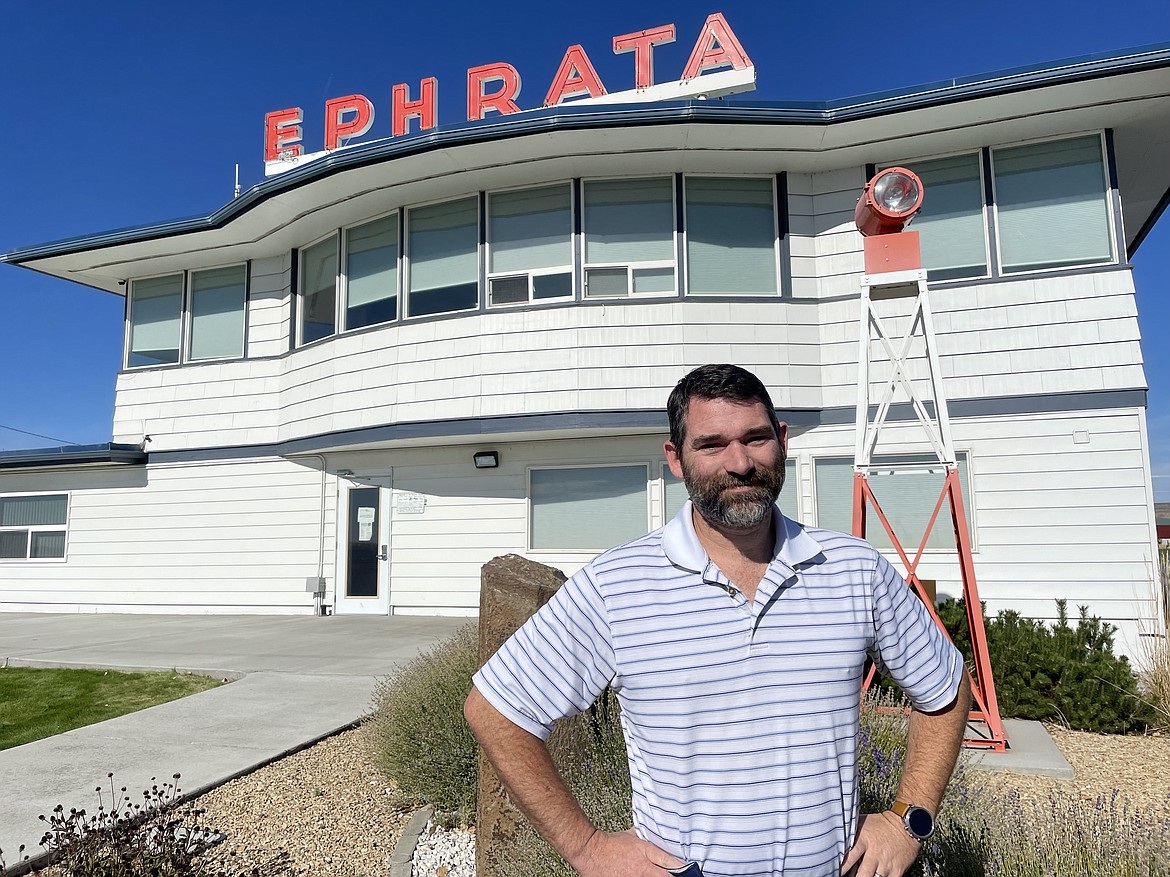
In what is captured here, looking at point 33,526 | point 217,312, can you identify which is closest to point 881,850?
point 217,312

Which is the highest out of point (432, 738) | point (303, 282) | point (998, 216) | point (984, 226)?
point (303, 282)

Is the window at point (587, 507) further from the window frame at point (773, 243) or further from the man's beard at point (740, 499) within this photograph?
the man's beard at point (740, 499)

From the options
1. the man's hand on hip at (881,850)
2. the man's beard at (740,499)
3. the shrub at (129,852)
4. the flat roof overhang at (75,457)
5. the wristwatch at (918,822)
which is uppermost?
the flat roof overhang at (75,457)

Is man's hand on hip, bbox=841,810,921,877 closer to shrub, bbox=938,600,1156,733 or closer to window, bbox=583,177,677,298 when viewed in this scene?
shrub, bbox=938,600,1156,733

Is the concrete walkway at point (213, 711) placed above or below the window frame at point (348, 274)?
below

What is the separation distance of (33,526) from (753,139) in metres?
13.5

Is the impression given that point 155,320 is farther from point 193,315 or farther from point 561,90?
point 561,90

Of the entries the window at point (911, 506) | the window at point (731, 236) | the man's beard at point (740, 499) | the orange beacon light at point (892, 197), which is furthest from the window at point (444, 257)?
the man's beard at point (740, 499)

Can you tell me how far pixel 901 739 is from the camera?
404 cm

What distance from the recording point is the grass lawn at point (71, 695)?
5754 millimetres

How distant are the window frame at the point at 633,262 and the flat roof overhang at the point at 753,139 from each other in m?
0.15

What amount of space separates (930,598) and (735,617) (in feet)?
16.4

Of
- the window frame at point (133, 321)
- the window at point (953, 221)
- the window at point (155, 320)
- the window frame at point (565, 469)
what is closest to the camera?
the window at point (953, 221)

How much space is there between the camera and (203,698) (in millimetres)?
6344
